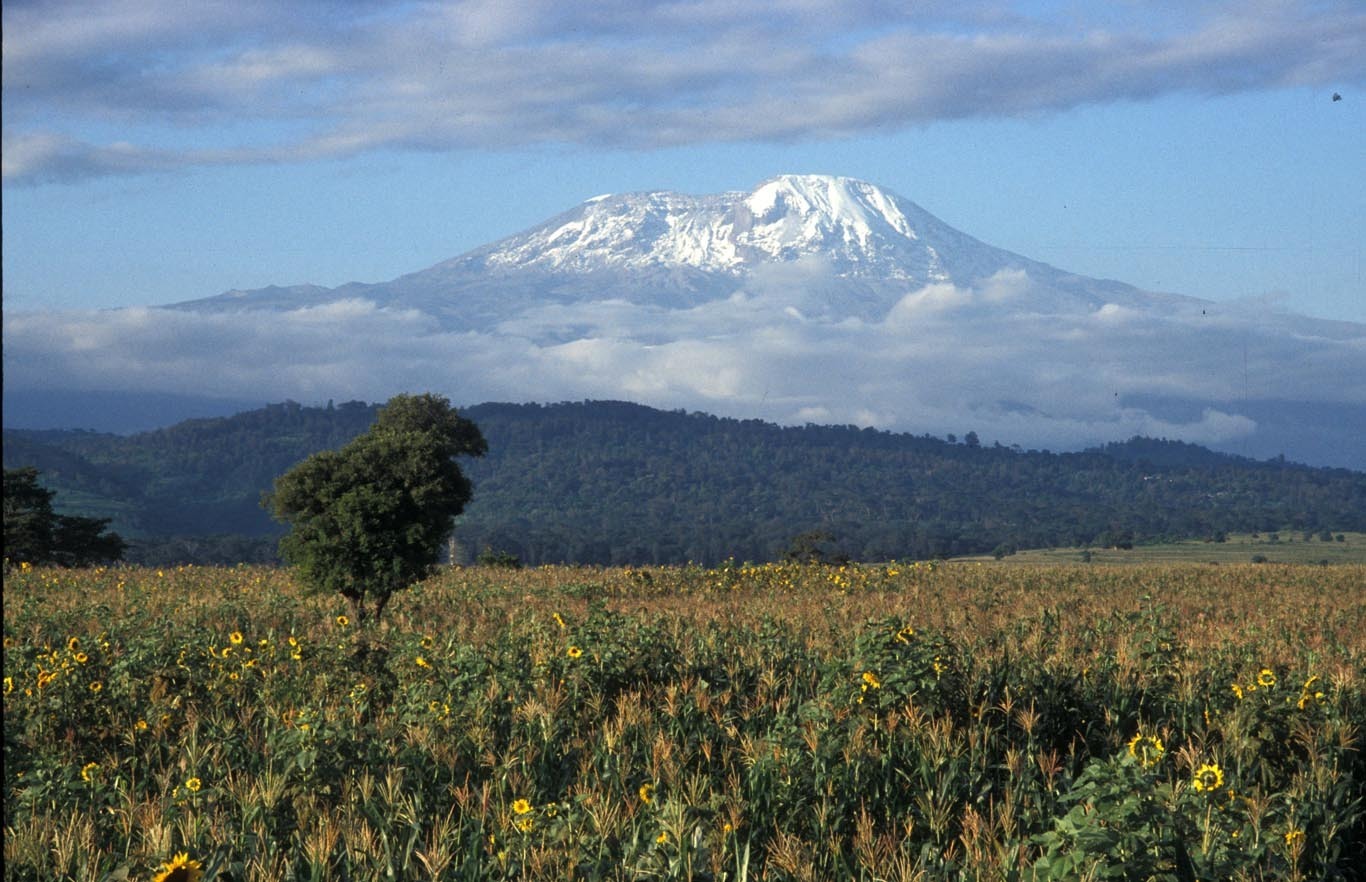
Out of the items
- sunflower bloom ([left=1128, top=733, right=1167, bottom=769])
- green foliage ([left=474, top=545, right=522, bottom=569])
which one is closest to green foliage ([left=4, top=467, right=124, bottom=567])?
green foliage ([left=474, top=545, right=522, bottom=569])

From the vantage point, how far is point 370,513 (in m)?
22.9

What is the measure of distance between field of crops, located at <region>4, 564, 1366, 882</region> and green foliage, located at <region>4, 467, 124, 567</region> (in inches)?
1352

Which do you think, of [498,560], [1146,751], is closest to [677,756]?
[1146,751]

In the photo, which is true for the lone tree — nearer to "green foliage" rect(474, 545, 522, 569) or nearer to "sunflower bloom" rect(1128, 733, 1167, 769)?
"sunflower bloom" rect(1128, 733, 1167, 769)

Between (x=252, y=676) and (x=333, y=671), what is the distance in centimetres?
80

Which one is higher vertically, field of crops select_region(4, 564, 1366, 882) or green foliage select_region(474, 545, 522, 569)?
field of crops select_region(4, 564, 1366, 882)

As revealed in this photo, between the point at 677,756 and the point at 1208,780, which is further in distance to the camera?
the point at 677,756

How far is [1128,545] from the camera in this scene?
486 ft

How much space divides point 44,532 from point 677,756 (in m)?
46.9

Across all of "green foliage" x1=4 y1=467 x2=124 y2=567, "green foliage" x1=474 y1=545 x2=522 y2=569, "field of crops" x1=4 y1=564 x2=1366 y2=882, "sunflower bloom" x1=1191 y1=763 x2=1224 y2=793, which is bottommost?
"green foliage" x1=474 y1=545 x2=522 y2=569

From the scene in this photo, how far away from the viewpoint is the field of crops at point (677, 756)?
24.1 ft

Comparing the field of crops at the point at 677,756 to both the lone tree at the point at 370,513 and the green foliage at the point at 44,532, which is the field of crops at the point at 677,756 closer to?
the lone tree at the point at 370,513

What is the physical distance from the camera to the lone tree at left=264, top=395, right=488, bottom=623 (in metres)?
22.6

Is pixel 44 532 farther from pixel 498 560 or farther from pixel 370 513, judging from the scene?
pixel 370 513
